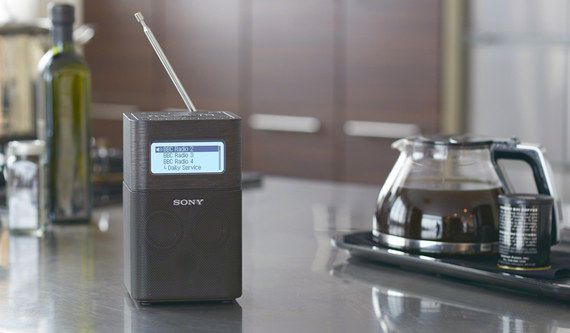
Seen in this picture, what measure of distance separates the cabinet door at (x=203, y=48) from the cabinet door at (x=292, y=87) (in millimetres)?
114

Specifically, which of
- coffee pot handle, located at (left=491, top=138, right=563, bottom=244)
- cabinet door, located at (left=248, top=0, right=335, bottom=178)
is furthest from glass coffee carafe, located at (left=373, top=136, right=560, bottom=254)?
cabinet door, located at (left=248, top=0, right=335, bottom=178)

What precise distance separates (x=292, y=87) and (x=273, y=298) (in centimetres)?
313

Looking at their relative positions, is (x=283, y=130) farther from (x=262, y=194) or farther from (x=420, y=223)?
(x=420, y=223)

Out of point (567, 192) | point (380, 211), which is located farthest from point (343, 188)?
point (567, 192)

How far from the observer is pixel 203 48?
460cm

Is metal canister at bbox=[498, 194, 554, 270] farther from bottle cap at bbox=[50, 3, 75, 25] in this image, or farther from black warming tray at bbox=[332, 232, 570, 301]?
bottle cap at bbox=[50, 3, 75, 25]

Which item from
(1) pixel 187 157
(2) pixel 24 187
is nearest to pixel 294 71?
(2) pixel 24 187

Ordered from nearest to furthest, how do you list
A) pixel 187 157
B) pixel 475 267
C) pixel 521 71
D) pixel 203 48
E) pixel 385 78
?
1. pixel 187 157
2. pixel 475 267
3. pixel 521 71
4. pixel 385 78
5. pixel 203 48

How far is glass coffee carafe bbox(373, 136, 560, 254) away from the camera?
1.34 m

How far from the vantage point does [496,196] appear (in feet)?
4.48

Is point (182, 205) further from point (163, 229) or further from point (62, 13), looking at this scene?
point (62, 13)

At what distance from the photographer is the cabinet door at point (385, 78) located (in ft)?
12.8

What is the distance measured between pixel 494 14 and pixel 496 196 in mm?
2478

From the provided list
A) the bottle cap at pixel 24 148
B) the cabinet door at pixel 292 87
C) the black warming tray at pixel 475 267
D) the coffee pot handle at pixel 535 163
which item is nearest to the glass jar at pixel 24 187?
the bottle cap at pixel 24 148
